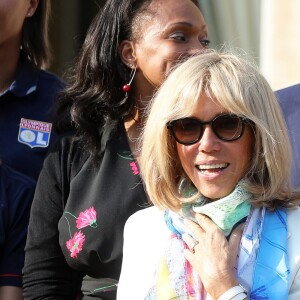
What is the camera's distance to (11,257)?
341 centimetres

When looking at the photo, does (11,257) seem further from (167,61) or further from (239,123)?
(239,123)

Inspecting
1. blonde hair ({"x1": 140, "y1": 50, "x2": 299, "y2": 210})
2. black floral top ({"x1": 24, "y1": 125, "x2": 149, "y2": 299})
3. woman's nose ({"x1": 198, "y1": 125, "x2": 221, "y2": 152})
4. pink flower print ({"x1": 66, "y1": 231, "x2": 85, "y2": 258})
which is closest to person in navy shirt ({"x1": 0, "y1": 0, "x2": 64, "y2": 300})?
black floral top ({"x1": 24, "y1": 125, "x2": 149, "y2": 299})

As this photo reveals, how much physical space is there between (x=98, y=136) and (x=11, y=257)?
57 centimetres

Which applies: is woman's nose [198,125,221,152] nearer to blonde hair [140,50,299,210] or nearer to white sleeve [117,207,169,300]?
blonde hair [140,50,299,210]

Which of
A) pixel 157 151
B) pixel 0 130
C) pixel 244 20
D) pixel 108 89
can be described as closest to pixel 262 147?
pixel 157 151

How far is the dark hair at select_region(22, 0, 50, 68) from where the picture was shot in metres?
3.96

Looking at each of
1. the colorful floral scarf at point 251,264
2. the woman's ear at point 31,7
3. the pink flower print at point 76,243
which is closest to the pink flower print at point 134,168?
the pink flower print at point 76,243

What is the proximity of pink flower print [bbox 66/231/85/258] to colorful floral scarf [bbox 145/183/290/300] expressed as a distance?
0.53m

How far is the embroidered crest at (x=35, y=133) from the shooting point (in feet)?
11.9

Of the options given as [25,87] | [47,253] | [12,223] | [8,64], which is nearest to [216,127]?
[47,253]

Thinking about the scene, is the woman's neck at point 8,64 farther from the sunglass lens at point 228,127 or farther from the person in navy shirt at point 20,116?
the sunglass lens at point 228,127

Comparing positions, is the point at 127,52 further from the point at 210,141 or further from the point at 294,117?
the point at 210,141

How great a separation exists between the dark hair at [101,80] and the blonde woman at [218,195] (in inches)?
27.9

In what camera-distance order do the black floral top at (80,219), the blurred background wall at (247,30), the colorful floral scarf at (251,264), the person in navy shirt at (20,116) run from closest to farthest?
1. the colorful floral scarf at (251,264)
2. the black floral top at (80,219)
3. the person in navy shirt at (20,116)
4. the blurred background wall at (247,30)
